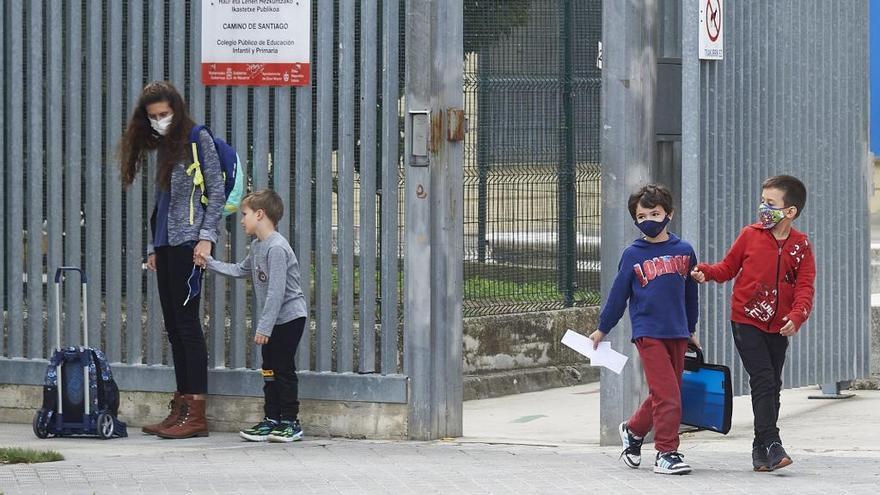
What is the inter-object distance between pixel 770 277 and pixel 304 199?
2.58 metres

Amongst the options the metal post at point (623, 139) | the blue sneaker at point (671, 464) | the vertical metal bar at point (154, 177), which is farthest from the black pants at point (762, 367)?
the vertical metal bar at point (154, 177)

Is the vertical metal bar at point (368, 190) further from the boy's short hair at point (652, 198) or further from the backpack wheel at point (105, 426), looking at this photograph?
the boy's short hair at point (652, 198)

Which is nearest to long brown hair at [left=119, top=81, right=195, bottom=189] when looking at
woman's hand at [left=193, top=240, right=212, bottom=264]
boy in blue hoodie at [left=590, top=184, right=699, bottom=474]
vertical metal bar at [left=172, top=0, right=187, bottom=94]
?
vertical metal bar at [left=172, top=0, right=187, bottom=94]

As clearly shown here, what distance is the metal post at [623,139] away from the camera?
8672 millimetres

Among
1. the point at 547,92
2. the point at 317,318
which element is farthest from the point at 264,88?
the point at 547,92

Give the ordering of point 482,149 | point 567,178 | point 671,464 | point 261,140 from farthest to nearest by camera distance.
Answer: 1. point 567,178
2. point 482,149
3. point 261,140
4. point 671,464

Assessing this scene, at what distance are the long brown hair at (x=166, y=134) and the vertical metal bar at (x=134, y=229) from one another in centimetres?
32

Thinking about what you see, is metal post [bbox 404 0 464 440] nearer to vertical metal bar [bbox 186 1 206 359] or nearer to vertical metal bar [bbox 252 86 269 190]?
vertical metal bar [bbox 252 86 269 190]

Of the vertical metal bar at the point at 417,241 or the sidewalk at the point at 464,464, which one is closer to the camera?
the sidewalk at the point at 464,464

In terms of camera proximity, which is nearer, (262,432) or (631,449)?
(631,449)

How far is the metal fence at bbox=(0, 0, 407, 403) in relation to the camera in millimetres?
9062

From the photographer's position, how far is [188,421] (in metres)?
9.19

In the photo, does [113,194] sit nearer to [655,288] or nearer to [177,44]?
[177,44]

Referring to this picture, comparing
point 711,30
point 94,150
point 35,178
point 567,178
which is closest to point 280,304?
point 94,150
